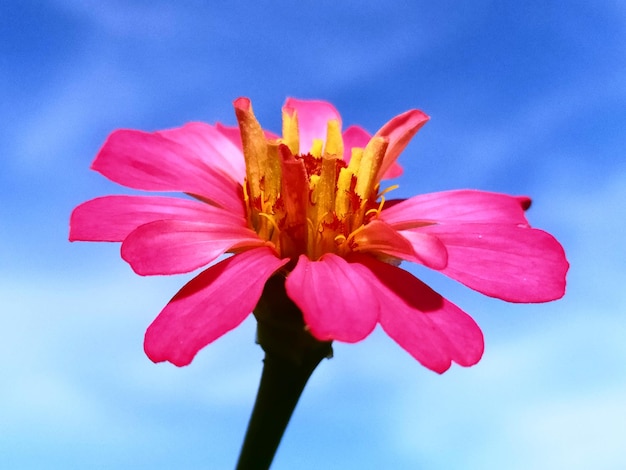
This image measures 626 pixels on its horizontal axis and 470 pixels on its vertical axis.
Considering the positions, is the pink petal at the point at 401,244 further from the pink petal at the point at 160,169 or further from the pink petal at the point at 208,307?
the pink petal at the point at 160,169

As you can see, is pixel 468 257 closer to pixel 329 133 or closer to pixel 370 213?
pixel 370 213

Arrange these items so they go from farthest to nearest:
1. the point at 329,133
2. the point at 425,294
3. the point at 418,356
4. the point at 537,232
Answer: the point at 329,133
the point at 537,232
the point at 425,294
the point at 418,356

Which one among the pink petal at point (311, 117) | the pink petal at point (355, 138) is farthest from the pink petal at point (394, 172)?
the pink petal at point (311, 117)

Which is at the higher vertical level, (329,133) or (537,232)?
(329,133)

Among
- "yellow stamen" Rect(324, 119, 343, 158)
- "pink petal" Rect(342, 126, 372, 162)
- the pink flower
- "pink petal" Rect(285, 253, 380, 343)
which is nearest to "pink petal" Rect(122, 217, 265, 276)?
the pink flower

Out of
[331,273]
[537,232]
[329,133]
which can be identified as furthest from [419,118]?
[331,273]

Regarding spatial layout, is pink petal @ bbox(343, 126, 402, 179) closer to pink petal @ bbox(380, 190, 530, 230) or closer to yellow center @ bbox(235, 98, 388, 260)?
pink petal @ bbox(380, 190, 530, 230)
